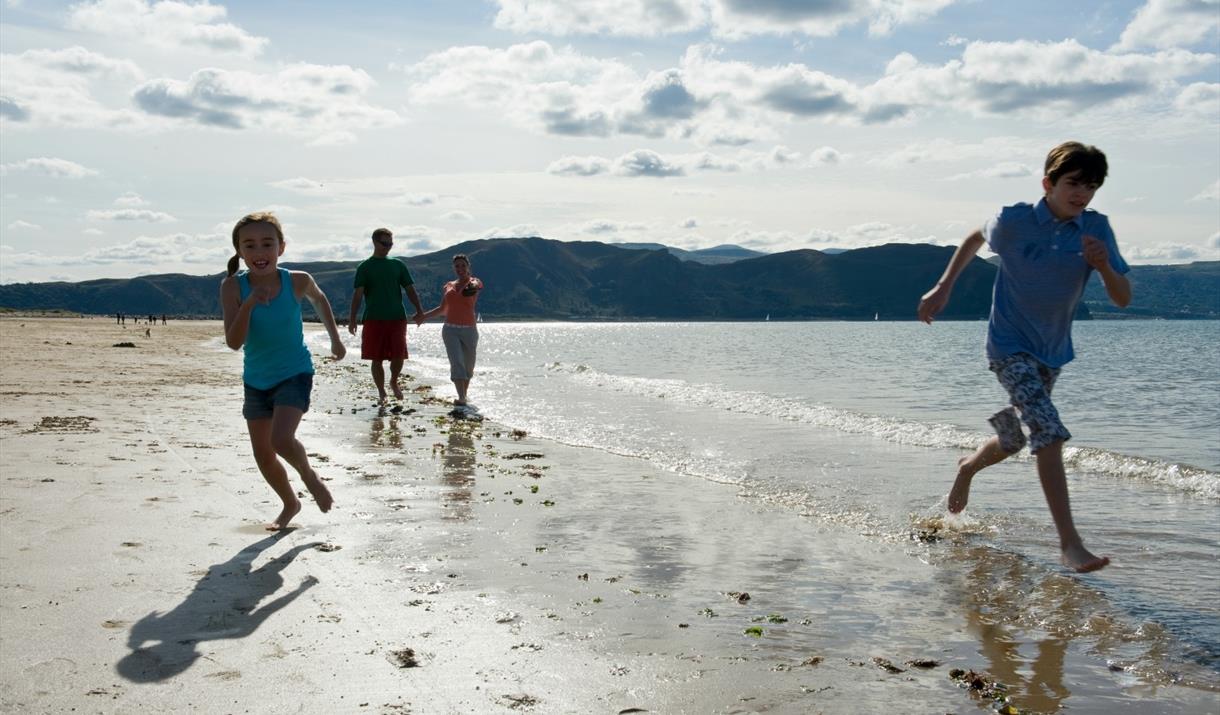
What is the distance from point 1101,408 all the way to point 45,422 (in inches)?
739

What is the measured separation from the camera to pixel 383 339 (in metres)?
12.6

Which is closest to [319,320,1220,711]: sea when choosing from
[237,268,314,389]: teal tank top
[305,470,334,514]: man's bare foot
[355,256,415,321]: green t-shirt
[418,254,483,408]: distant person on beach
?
[418,254,483,408]: distant person on beach

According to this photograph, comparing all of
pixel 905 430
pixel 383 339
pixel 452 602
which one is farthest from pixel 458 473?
pixel 905 430

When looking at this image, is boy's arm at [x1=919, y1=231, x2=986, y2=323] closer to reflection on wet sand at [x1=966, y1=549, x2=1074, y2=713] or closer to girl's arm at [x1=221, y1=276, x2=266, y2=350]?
reflection on wet sand at [x1=966, y1=549, x2=1074, y2=713]

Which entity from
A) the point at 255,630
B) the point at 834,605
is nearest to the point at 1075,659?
the point at 834,605

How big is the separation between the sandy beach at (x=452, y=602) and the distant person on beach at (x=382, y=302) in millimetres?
4621

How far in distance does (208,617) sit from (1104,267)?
4.33 metres

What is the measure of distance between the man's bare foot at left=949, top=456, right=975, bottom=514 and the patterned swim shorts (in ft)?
2.75

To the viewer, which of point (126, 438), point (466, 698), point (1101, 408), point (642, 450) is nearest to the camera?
point (466, 698)

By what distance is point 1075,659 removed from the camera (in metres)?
3.79

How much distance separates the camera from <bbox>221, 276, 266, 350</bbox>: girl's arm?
17.7ft

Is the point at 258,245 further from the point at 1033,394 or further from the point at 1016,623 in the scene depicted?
the point at 1016,623

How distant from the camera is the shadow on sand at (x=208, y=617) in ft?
11.0

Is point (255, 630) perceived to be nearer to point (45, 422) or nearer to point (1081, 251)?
point (1081, 251)
